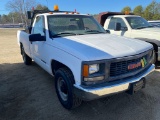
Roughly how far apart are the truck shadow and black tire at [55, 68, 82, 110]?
0.59 ft

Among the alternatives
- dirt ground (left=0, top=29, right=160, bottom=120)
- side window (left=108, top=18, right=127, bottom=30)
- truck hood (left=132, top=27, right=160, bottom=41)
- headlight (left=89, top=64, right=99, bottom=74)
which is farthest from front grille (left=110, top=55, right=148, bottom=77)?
side window (left=108, top=18, right=127, bottom=30)

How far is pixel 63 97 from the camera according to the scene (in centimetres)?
357

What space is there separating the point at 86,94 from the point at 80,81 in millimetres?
222

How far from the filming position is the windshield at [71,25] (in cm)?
400

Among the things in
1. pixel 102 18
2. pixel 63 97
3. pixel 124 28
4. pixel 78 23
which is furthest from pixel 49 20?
pixel 102 18

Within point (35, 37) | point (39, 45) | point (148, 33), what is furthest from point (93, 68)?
point (148, 33)

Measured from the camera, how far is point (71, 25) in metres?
4.30

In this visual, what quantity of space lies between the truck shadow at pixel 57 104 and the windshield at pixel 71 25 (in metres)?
1.45

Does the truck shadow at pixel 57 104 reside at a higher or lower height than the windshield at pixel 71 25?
lower

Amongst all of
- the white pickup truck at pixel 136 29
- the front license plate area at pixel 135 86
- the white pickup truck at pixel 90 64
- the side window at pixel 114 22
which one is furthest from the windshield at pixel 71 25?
the side window at pixel 114 22

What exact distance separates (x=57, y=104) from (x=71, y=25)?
186cm

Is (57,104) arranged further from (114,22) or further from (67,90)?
(114,22)

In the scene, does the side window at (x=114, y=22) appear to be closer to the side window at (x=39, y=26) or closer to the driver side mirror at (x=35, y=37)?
the side window at (x=39, y=26)

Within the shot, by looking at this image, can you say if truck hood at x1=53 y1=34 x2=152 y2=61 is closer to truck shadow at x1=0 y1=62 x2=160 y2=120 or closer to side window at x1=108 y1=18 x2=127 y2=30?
truck shadow at x1=0 y1=62 x2=160 y2=120
